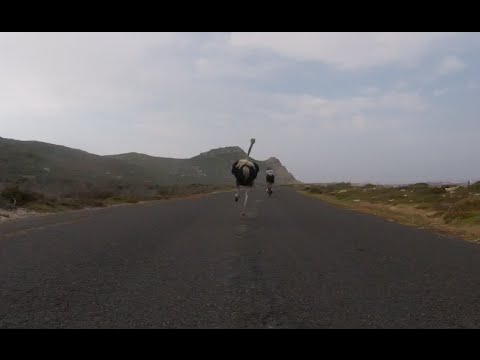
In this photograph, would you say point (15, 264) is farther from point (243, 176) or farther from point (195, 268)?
point (243, 176)

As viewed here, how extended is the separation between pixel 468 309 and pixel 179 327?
305 centimetres

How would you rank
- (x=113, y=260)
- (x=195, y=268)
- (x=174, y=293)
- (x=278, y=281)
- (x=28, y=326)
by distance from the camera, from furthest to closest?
1. (x=113, y=260)
2. (x=195, y=268)
3. (x=278, y=281)
4. (x=174, y=293)
5. (x=28, y=326)

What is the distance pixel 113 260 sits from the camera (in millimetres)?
7527

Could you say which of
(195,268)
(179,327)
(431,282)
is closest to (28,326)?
(179,327)

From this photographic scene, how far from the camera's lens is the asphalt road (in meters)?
4.44

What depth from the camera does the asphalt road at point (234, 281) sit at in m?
4.44

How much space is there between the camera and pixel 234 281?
6098mm

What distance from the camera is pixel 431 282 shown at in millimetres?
6258

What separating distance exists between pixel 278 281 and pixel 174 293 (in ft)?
4.78

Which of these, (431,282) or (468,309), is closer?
(468,309)

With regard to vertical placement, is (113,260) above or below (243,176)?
Answer: below
